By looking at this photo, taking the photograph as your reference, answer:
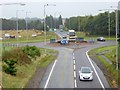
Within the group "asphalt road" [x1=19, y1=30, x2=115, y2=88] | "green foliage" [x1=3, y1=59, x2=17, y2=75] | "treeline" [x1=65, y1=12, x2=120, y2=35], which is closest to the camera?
"asphalt road" [x1=19, y1=30, x2=115, y2=88]

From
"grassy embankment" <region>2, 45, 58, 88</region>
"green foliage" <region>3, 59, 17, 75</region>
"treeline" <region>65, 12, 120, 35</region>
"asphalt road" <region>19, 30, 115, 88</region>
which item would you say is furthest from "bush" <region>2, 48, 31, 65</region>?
"treeline" <region>65, 12, 120, 35</region>

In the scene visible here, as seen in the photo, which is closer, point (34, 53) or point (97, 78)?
point (97, 78)

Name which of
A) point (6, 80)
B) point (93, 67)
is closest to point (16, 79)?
point (6, 80)

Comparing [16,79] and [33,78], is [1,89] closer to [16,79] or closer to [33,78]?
[16,79]

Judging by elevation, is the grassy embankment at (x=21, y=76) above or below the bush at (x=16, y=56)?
below

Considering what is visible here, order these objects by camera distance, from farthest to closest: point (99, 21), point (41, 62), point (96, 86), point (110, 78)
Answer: point (99, 21) → point (41, 62) → point (110, 78) → point (96, 86)

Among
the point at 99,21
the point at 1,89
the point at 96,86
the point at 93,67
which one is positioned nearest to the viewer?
the point at 1,89

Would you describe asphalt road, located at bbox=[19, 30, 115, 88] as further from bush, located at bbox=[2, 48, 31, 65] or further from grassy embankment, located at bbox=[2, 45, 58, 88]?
bush, located at bbox=[2, 48, 31, 65]

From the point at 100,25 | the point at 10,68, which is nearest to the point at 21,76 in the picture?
the point at 10,68

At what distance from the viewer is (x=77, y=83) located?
114ft

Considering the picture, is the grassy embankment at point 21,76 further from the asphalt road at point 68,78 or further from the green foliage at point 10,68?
the asphalt road at point 68,78

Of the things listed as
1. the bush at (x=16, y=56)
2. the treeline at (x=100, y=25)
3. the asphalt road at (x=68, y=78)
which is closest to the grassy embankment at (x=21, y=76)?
the bush at (x=16, y=56)

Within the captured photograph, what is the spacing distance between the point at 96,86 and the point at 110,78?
4231 mm

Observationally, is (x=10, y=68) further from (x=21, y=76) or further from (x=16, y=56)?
(x=16, y=56)
